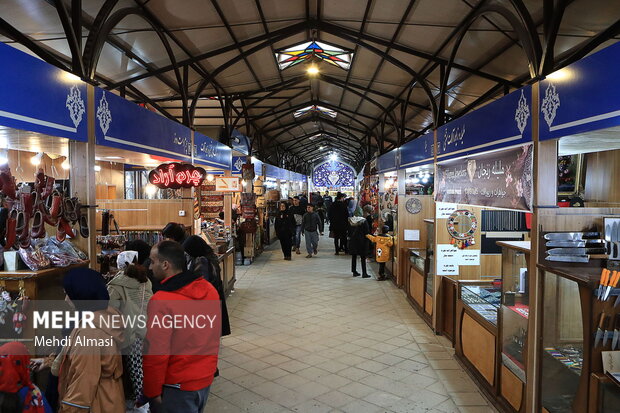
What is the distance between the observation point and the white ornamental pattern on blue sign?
3688 centimetres

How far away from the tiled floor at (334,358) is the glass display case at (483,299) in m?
0.70

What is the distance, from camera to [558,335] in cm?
312

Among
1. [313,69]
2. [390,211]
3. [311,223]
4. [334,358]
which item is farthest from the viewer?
[311,223]

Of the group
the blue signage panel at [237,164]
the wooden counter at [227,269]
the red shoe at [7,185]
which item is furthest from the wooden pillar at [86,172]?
the blue signage panel at [237,164]

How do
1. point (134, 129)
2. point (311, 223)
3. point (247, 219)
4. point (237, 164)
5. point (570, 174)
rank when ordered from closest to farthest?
point (134, 129) → point (570, 174) → point (247, 219) → point (311, 223) → point (237, 164)

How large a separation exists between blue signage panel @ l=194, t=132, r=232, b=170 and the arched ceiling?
1.27 ft

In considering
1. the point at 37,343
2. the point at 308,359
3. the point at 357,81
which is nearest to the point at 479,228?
the point at 308,359

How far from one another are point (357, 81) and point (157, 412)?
8.99m

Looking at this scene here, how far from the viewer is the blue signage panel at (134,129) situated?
12.8 feet

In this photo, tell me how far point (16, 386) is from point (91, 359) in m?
0.30

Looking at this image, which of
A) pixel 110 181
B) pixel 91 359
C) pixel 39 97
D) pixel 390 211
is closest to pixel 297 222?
pixel 390 211

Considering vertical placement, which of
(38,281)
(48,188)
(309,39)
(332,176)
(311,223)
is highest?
(309,39)

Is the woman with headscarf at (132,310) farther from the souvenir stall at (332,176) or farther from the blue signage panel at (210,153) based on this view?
the souvenir stall at (332,176)

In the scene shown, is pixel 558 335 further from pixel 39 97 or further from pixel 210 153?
pixel 210 153
